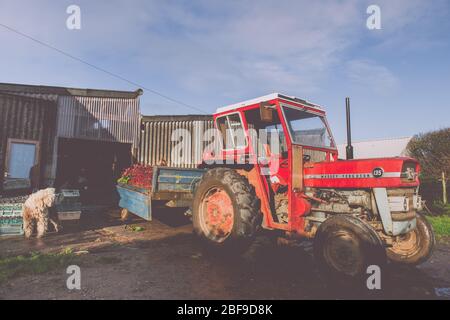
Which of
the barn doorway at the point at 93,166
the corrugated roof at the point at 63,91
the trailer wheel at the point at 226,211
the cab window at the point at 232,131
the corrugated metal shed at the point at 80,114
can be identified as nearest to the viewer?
the trailer wheel at the point at 226,211

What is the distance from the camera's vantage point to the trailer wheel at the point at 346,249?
3.14 meters

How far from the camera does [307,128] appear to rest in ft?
15.3

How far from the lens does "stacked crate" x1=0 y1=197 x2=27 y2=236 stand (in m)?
5.99

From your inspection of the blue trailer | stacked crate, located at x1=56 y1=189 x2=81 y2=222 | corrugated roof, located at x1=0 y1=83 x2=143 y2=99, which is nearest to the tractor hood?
the blue trailer

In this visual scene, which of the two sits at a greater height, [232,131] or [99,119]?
[99,119]

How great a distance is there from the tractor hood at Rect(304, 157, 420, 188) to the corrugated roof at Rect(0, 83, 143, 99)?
411 inches

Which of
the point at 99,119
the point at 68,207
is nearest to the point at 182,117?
the point at 99,119

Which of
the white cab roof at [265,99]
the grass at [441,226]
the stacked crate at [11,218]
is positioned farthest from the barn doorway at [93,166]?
the grass at [441,226]

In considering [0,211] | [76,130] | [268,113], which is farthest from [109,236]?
[76,130]

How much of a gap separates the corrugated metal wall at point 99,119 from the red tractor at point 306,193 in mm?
8018

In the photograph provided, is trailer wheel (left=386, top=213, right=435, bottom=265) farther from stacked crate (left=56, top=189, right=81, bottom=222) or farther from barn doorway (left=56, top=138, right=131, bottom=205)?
barn doorway (left=56, top=138, right=131, bottom=205)

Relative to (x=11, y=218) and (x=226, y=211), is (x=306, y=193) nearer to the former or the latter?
(x=226, y=211)

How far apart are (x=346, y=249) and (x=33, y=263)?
435 cm

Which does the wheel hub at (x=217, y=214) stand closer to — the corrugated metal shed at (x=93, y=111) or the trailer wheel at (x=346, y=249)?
the trailer wheel at (x=346, y=249)
